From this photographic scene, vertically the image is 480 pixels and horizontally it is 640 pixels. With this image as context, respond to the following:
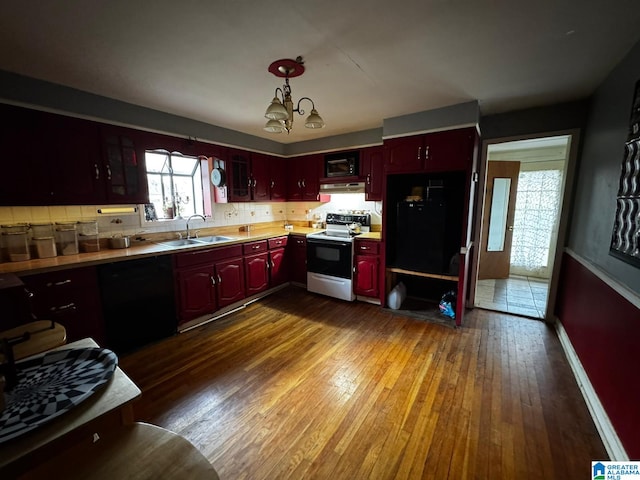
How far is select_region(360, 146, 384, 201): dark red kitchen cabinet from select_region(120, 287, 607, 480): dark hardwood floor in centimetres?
172

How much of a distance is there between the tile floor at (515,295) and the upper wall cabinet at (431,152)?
6.51ft

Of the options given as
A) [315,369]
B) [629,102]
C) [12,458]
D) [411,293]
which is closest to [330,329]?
[315,369]

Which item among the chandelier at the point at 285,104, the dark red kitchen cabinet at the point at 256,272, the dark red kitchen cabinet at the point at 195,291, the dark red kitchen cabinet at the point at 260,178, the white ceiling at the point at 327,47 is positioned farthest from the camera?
the dark red kitchen cabinet at the point at 260,178

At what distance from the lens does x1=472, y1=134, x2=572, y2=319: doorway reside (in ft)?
14.3

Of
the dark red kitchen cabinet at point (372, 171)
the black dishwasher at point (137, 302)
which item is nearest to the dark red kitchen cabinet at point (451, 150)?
the dark red kitchen cabinet at point (372, 171)

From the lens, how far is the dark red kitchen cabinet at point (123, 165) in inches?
102

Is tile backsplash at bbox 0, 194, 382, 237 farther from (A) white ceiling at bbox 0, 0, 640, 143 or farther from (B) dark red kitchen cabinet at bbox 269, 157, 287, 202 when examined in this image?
(A) white ceiling at bbox 0, 0, 640, 143

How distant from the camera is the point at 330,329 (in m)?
2.96

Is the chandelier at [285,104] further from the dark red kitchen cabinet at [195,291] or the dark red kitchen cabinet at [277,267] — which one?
the dark red kitchen cabinet at [277,267]

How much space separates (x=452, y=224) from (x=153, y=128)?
3.51 metres

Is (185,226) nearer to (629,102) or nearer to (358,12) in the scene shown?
(358,12)

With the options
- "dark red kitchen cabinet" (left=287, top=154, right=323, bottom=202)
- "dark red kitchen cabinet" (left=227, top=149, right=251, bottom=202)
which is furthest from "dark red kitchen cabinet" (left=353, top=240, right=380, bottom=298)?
"dark red kitchen cabinet" (left=227, top=149, right=251, bottom=202)

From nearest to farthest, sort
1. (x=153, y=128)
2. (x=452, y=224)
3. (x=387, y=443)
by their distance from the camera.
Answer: (x=387, y=443) < (x=153, y=128) < (x=452, y=224)

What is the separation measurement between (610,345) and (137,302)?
3.69m
